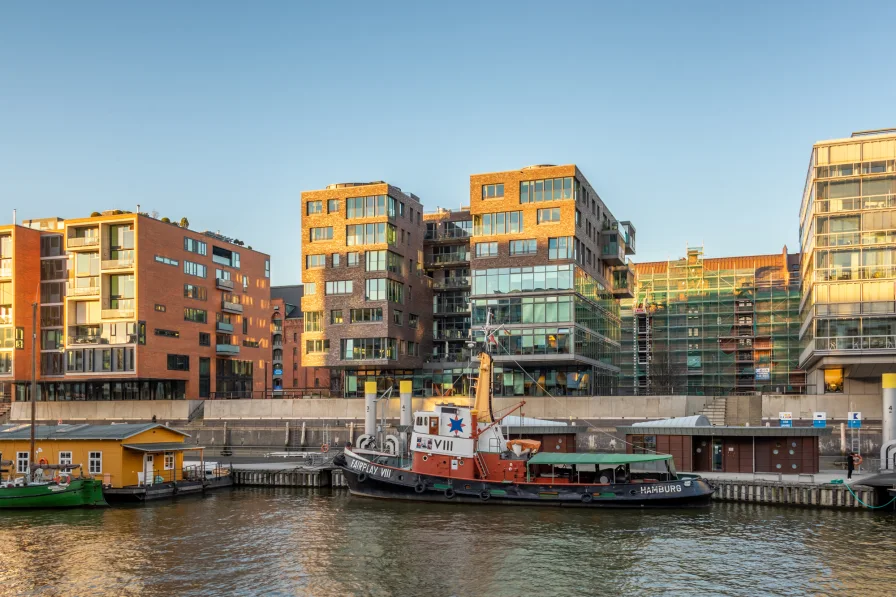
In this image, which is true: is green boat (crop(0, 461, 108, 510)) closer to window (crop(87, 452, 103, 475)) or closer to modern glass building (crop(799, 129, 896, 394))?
window (crop(87, 452, 103, 475))

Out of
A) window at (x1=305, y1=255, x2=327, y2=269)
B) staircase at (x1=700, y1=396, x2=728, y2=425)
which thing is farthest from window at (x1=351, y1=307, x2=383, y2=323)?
staircase at (x1=700, y1=396, x2=728, y2=425)

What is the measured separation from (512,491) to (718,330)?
7336 cm

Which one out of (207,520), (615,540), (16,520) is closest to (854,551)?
(615,540)

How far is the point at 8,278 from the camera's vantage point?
101m

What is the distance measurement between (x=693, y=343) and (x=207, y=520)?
281 feet

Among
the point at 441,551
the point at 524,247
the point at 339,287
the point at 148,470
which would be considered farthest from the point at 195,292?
the point at 441,551

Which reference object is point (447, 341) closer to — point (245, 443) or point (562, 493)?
point (245, 443)

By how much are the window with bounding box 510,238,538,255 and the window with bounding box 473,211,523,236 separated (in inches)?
49.1

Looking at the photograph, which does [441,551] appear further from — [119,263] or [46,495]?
[119,263]

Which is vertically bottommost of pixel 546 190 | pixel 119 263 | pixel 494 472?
pixel 494 472

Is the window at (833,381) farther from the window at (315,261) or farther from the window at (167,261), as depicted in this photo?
the window at (167,261)

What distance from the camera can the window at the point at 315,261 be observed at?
96025 mm

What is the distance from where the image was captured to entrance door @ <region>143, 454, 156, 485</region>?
2124 inches

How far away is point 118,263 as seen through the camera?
9600cm
